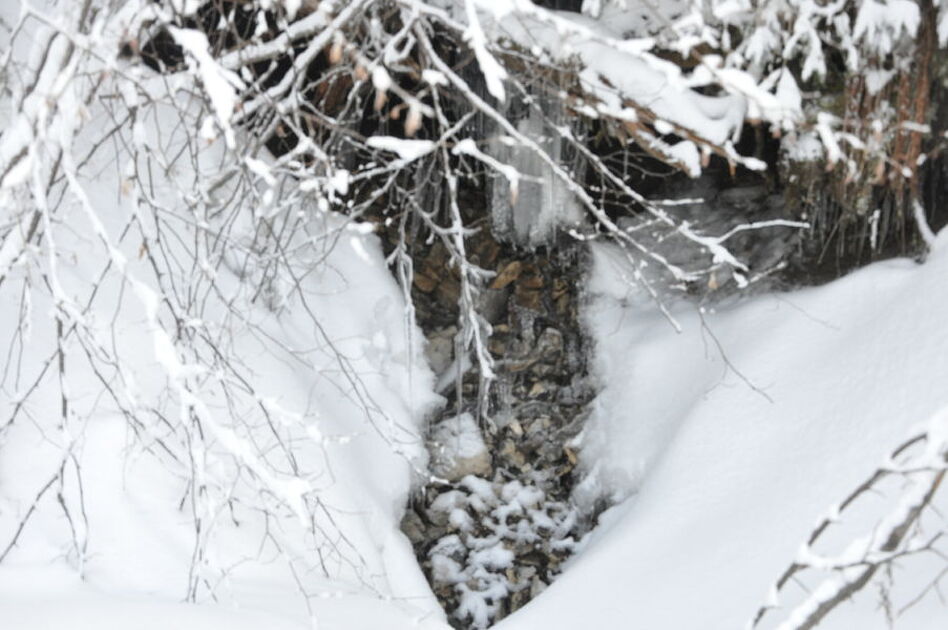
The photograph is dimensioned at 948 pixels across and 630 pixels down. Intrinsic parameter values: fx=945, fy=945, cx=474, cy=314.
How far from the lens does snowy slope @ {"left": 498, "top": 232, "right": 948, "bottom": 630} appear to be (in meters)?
2.65

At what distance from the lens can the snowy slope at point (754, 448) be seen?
8.68ft

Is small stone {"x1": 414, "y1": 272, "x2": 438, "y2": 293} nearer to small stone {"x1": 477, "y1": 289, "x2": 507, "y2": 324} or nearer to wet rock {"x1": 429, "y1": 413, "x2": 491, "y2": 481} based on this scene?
small stone {"x1": 477, "y1": 289, "x2": 507, "y2": 324}

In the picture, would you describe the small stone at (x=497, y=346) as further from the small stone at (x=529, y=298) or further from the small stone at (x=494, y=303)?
the small stone at (x=529, y=298)

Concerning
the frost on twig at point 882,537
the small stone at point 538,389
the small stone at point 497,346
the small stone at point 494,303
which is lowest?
the small stone at point 538,389

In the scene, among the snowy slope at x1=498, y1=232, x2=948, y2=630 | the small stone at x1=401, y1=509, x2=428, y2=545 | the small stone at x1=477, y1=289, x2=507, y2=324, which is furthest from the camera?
the small stone at x1=477, y1=289, x2=507, y2=324

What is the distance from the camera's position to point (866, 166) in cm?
336

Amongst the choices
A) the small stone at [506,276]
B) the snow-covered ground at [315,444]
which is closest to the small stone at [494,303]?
the small stone at [506,276]

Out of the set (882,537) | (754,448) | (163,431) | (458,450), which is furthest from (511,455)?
(882,537)

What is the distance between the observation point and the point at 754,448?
10.6ft

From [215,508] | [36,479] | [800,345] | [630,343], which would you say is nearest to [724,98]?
[800,345]

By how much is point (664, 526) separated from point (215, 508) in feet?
5.21

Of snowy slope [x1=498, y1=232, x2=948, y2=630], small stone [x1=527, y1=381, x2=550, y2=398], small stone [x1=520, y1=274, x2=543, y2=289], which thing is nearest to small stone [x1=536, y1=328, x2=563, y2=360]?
small stone [x1=527, y1=381, x2=550, y2=398]

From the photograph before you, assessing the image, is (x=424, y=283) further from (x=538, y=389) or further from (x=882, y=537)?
(x=882, y=537)

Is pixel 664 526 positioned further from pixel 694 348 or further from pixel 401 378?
pixel 401 378
